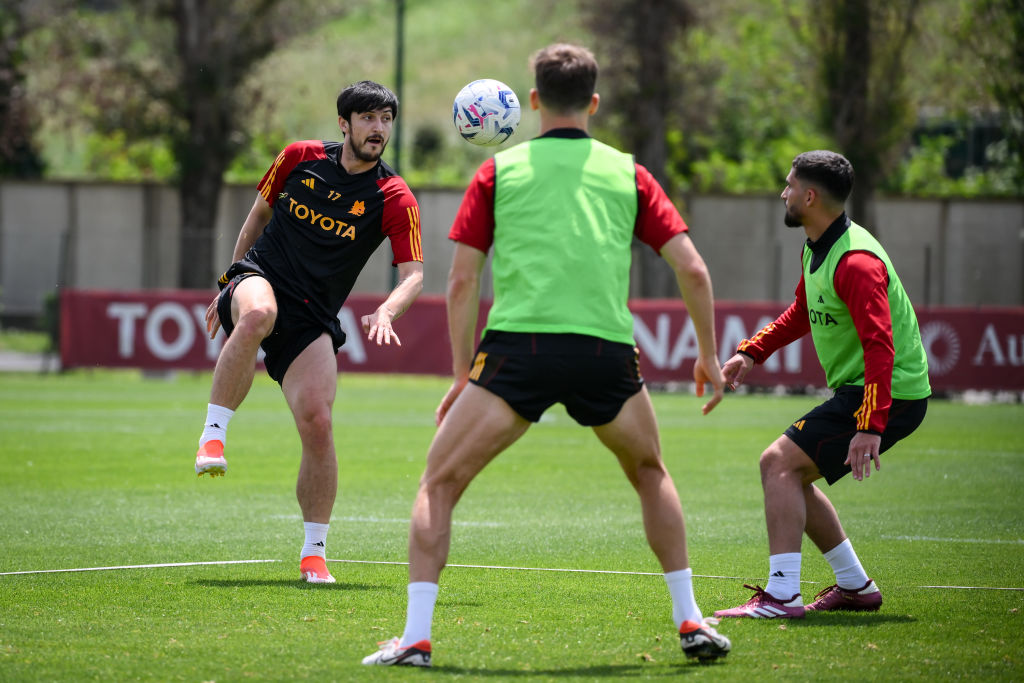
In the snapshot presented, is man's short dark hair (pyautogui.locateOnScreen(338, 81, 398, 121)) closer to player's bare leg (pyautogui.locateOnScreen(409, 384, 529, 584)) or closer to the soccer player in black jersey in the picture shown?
the soccer player in black jersey

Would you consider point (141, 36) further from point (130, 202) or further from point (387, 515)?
point (387, 515)

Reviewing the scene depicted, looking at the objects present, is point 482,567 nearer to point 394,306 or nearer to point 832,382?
point 394,306

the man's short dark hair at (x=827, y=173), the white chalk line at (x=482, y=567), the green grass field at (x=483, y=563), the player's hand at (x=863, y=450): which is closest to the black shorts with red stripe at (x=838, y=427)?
the player's hand at (x=863, y=450)

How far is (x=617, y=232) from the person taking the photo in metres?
5.24

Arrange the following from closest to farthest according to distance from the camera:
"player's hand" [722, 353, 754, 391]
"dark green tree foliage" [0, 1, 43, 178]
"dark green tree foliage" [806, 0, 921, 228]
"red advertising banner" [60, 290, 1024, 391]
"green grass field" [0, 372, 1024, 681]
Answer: "green grass field" [0, 372, 1024, 681] → "player's hand" [722, 353, 754, 391] → "red advertising banner" [60, 290, 1024, 391] → "dark green tree foliage" [806, 0, 921, 228] → "dark green tree foliage" [0, 1, 43, 178]

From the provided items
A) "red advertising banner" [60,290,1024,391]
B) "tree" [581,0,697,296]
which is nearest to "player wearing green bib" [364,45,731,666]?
"red advertising banner" [60,290,1024,391]

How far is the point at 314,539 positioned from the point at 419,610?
7.52ft

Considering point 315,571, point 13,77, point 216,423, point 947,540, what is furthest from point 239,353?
point 13,77

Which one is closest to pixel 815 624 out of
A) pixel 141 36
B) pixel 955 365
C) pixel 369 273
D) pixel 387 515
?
pixel 387 515

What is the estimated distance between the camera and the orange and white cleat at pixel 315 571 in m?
7.23

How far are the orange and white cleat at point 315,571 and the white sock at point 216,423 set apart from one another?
82 centimetres

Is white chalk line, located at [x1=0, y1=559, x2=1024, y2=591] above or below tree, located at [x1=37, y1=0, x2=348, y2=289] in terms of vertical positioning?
below

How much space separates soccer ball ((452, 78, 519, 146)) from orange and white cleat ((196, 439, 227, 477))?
210cm

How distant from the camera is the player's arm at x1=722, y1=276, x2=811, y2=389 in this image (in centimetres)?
686
